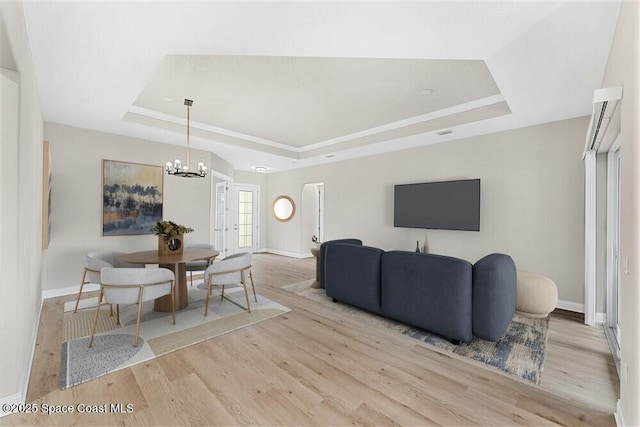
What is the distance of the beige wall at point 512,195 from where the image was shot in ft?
12.1

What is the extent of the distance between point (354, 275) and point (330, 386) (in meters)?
1.59

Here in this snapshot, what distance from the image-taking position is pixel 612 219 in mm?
3146

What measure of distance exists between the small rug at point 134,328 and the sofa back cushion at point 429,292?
1366mm

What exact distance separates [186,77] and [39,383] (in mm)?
2959

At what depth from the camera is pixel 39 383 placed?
2.06 m

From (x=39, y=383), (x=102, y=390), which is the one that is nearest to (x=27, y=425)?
(x=102, y=390)

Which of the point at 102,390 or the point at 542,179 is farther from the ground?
the point at 542,179

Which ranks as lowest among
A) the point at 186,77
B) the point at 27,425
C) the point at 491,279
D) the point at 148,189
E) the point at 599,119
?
the point at 27,425

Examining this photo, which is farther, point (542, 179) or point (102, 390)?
point (542, 179)

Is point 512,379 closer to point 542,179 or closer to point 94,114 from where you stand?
point 542,179

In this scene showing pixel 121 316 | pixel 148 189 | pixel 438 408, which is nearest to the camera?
pixel 438 408

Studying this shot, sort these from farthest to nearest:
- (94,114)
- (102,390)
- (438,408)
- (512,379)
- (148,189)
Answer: (148,189) < (94,114) < (512,379) < (102,390) < (438,408)

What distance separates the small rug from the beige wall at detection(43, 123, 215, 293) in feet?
2.47

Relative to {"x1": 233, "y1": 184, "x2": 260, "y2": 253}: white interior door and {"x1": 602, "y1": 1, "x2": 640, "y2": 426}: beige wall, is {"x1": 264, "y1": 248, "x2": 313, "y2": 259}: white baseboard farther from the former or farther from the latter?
{"x1": 602, "y1": 1, "x2": 640, "y2": 426}: beige wall
